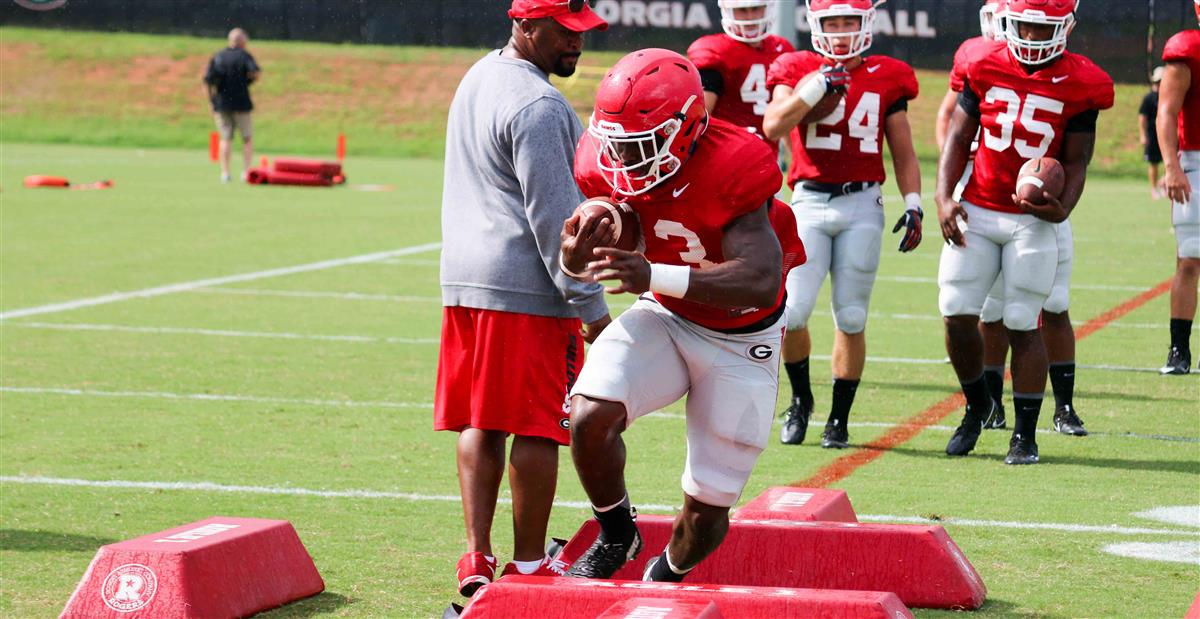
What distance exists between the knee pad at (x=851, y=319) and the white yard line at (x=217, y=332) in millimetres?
3283

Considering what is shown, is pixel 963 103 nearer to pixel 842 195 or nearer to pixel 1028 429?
pixel 842 195

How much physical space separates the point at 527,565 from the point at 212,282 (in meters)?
8.01

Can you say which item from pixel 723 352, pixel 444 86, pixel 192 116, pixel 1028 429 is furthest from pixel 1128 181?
pixel 723 352

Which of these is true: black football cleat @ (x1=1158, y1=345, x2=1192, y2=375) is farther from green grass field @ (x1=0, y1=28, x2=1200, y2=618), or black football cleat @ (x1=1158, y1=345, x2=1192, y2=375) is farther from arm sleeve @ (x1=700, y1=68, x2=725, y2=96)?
arm sleeve @ (x1=700, y1=68, x2=725, y2=96)

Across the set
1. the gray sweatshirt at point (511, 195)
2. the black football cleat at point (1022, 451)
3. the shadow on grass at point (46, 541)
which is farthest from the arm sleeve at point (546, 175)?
the black football cleat at point (1022, 451)

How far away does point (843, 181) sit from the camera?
24.2 feet

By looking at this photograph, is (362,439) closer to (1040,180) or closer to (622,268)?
(1040,180)

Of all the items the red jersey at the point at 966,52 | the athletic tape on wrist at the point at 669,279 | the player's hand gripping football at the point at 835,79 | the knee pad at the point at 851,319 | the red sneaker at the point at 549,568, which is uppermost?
the red jersey at the point at 966,52

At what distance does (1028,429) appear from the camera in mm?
6875

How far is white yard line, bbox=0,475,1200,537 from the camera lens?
5.71 meters

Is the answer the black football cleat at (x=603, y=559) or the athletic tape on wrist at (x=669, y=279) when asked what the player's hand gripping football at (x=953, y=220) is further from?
the athletic tape on wrist at (x=669, y=279)

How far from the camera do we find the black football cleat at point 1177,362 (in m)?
9.09

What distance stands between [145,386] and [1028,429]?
4.40 metres

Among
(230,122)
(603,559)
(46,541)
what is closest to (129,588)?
(46,541)
